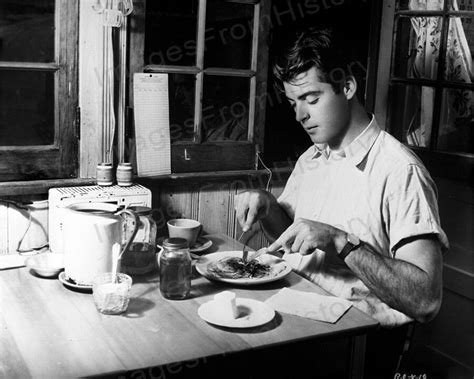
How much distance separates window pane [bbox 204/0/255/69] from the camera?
249 cm

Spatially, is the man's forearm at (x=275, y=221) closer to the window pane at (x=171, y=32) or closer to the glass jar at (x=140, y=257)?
the glass jar at (x=140, y=257)

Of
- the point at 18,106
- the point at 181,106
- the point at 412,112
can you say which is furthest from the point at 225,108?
the point at 18,106

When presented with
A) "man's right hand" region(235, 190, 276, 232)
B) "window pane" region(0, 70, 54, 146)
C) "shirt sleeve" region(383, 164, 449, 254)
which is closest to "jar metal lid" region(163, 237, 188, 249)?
"man's right hand" region(235, 190, 276, 232)

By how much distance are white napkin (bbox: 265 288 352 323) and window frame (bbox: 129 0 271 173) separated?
954 mm

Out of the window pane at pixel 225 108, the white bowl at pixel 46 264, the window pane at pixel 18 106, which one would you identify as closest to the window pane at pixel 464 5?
the window pane at pixel 225 108

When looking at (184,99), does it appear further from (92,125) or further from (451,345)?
(451,345)

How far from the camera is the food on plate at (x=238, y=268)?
1.84 m

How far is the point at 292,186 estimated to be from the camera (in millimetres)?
2361

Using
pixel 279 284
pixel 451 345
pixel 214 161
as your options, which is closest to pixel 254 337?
pixel 279 284

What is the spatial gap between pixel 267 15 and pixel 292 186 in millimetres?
775

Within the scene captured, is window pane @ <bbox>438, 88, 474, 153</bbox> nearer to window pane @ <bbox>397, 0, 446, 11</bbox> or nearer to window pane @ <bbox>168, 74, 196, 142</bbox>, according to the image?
window pane @ <bbox>397, 0, 446, 11</bbox>

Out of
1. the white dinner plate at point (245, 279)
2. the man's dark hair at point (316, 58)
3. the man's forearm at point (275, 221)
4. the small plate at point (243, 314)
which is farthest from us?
the man's forearm at point (275, 221)

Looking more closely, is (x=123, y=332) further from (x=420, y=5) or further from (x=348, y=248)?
(x=420, y=5)

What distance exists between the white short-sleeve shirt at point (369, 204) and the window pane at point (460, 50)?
2.33ft
